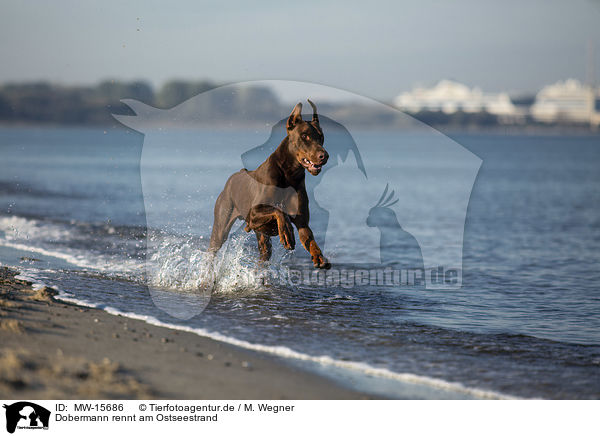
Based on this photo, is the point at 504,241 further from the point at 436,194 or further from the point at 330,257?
the point at 436,194

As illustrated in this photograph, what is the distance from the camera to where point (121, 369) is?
16.6 ft

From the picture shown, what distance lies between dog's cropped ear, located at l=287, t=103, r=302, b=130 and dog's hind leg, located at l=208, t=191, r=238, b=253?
1.71 metres

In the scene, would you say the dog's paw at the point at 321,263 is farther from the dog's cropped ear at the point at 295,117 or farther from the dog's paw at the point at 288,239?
the dog's cropped ear at the point at 295,117

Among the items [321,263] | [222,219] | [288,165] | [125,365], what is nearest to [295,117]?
[288,165]

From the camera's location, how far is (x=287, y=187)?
25.8ft

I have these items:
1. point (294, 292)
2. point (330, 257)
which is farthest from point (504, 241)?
point (294, 292)

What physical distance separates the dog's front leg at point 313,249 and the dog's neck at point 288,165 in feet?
2.09

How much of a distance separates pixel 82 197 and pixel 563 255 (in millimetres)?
15846

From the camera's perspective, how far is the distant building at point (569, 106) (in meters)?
174

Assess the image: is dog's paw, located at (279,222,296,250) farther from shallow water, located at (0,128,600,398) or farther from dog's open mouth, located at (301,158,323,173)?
shallow water, located at (0,128,600,398)
